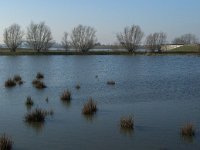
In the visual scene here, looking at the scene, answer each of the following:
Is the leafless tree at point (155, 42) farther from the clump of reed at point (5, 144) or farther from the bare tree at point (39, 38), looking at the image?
the clump of reed at point (5, 144)

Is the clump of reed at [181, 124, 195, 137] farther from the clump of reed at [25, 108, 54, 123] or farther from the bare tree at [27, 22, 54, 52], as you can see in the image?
the bare tree at [27, 22, 54, 52]

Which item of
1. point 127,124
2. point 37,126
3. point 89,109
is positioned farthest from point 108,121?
point 37,126

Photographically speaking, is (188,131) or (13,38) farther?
(13,38)

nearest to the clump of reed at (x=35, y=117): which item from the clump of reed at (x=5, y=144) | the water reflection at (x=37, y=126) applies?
the water reflection at (x=37, y=126)

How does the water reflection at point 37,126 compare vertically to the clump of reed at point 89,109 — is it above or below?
below

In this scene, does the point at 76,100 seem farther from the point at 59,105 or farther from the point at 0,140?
the point at 0,140

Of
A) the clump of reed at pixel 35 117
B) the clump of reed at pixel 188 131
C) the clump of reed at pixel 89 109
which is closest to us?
→ the clump of reed at pixel 188 131

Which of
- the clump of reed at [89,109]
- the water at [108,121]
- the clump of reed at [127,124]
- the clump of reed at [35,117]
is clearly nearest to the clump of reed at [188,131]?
the water at [108,121]

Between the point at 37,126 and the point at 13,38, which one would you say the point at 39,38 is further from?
the point at 37,126

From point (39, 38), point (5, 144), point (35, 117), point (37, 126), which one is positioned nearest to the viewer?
point (5, 144)

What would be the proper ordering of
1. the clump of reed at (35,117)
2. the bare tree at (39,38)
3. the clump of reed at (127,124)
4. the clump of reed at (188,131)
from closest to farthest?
the clump of reed at (188,131) → the clump of reed at (127,124) → the clump of reed at (35,117) → the bare tree at (39,38)

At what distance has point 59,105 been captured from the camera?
63.1 ft

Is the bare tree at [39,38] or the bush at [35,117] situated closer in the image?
the bush at [35,117]

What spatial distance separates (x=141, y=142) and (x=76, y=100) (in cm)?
918
